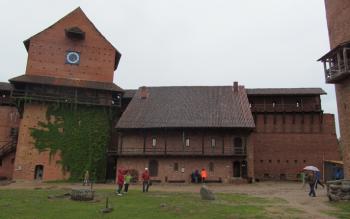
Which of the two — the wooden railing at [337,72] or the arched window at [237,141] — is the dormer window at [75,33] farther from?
the wooden railing at [337,72]

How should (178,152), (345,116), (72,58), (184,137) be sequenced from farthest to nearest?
(72,58) → (184,137) → (178,152) → (345,116)

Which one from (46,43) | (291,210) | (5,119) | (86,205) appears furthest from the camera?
(5,119)

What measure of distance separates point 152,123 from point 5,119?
19.7 metres

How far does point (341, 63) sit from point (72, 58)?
27.1 meters

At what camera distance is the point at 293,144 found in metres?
41.5

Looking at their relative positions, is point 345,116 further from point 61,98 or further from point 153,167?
point 61,98

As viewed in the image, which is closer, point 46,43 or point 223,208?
point 223,208

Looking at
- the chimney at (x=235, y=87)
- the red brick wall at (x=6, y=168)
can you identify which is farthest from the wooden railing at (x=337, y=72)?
the red brick wall at (x=6, y=168)

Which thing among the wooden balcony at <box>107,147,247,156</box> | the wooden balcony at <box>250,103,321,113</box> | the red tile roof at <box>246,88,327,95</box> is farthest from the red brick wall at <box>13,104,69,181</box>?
the red tile roof at <box>246,88,327,95</box>

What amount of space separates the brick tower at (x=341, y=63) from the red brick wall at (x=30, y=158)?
26.2m

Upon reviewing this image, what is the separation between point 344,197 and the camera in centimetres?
1702

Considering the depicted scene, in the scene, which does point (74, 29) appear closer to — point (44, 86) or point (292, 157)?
point (44, 86)

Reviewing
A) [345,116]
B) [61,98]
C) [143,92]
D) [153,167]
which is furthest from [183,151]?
[345,116]

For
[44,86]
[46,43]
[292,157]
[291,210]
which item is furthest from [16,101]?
[292,157]
